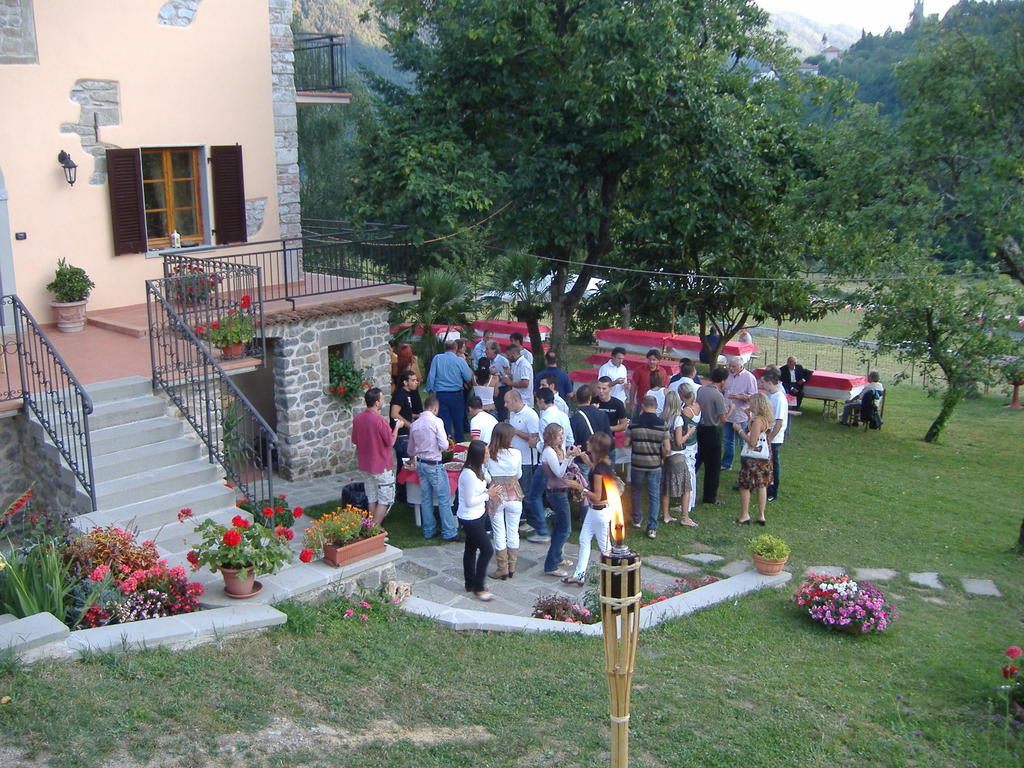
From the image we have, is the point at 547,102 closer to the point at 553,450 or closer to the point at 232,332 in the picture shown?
the point at 232,332

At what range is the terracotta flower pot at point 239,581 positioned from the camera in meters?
7.20

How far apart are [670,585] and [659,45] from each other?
848cm

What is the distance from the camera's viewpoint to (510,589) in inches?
352

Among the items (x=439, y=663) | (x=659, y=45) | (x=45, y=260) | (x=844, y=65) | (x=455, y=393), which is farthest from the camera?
(x=844, y=65)

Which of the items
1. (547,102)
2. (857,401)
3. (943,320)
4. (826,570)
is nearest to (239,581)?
(826,570)

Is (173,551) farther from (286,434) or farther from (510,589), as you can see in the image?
(286,434)

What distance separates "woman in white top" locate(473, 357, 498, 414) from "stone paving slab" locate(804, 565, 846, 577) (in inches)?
177

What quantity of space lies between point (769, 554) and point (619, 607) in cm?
597

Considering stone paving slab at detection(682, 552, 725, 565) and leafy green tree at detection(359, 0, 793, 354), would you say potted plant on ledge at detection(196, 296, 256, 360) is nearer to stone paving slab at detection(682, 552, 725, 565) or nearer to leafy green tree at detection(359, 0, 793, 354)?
leafy green tree at detection(359, 0, 793, 354)

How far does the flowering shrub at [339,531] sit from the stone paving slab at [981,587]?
566 centimetres

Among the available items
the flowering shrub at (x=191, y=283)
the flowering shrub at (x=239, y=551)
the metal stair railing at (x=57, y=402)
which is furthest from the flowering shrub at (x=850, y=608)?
the flowering shrub at (x=191, y=283)

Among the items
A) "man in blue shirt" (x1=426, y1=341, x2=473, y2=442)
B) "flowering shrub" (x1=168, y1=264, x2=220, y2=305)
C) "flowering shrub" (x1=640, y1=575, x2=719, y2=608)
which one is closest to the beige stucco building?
"flowering shrub" (x1=168, y1=264, x2=220, y2=305)

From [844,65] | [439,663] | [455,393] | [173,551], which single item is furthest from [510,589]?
[844,65]

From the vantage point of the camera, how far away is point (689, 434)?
10.7 metres
